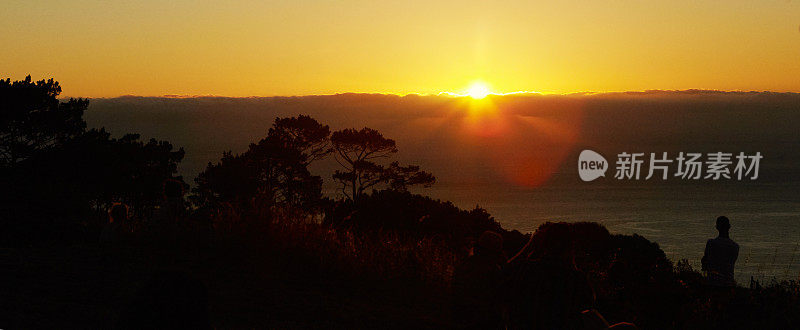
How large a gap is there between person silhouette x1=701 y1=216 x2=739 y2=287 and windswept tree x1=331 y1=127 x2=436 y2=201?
5186 centimetres

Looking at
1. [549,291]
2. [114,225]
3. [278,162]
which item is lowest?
[278,162]

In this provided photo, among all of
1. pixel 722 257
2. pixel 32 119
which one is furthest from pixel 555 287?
pixel 32 119

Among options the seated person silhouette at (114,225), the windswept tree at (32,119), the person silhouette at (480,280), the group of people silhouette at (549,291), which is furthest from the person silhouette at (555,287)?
the windswept tree at (32,119)

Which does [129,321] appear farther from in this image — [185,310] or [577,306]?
[577,306]

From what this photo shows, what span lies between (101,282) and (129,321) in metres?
5.90

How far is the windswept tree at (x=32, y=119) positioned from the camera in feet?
120

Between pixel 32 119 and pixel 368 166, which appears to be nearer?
pixel 32 119

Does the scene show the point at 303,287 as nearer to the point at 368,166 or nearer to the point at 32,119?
the point at 32,119

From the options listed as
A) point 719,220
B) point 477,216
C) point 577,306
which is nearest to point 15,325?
point 577,306

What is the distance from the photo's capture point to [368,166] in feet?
203

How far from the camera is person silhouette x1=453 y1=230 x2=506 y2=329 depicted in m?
7.10

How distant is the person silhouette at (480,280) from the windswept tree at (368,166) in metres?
53.6

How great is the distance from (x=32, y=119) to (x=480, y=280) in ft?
118

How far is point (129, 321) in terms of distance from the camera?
3762mm
